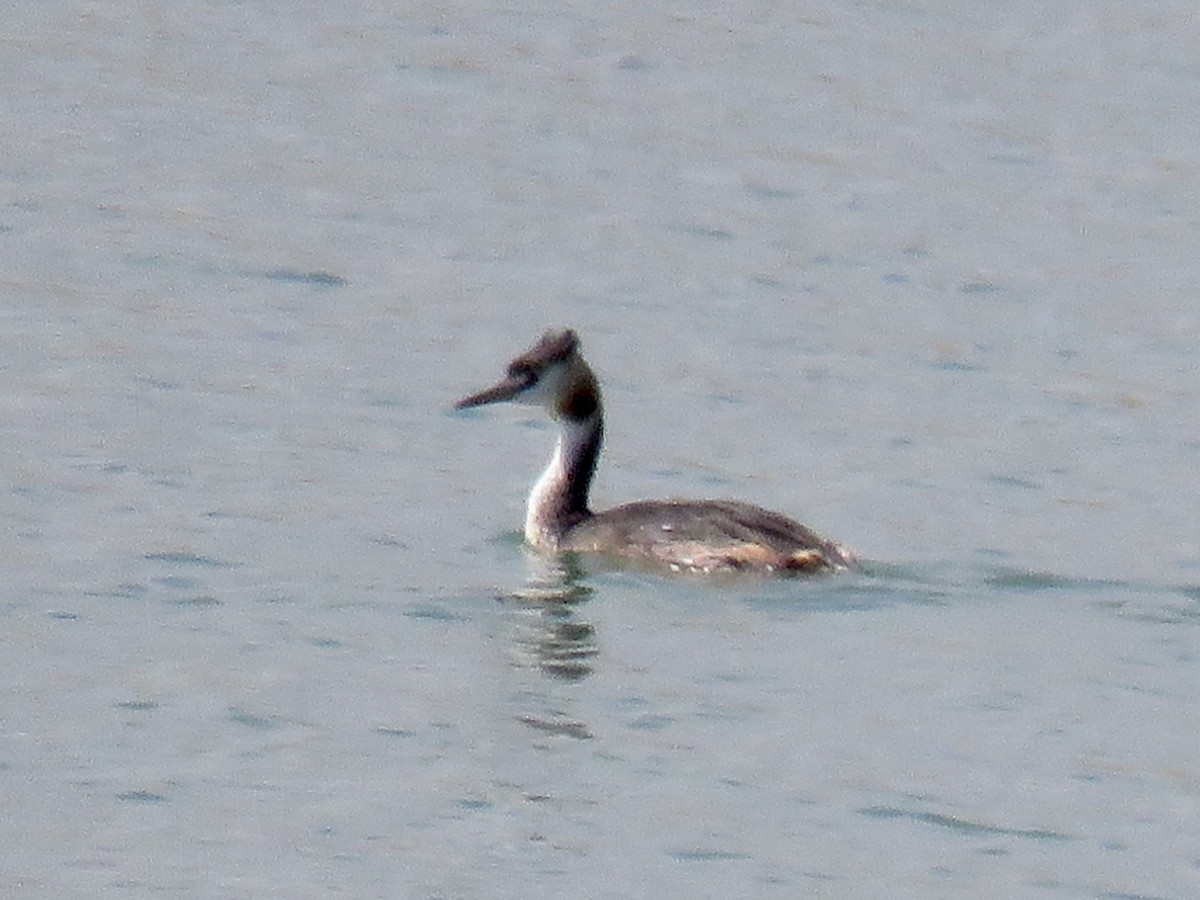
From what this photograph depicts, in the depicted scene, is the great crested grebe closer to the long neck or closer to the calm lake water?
→ the long neck

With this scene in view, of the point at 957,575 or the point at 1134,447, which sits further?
the point at 1134,447

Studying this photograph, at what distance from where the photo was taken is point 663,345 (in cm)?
2044

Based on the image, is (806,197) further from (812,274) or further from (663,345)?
(663,345)

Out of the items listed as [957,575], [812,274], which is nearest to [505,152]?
[812,274]

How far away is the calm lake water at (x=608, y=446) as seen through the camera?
1224 centimetres

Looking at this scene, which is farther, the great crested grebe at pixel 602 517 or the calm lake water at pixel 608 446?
the great crested grebe at pixel 602 517

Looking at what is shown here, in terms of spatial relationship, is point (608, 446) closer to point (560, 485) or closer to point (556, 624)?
point (560, 485)

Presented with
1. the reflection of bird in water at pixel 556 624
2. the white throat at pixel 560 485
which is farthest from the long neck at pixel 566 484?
the reflection of bird in water at pixel 556 624

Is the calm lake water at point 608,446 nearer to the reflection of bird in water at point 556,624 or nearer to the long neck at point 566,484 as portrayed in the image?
the reflection of bird in water at point 556,624

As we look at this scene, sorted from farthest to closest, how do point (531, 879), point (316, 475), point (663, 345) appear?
point (663, 345) < point (316, 475) < point (531, 879)

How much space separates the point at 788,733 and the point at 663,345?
7.37 m

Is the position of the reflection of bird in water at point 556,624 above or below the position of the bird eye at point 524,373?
below

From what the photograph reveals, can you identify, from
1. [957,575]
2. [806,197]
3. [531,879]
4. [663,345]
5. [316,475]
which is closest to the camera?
[531,879]

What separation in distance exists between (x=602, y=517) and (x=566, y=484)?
44 cm
